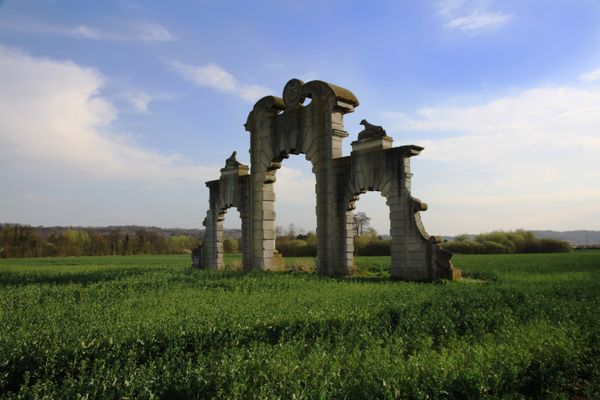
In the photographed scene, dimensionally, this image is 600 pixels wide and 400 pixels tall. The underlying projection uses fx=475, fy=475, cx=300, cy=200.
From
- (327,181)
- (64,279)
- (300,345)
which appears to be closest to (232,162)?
(327,181)

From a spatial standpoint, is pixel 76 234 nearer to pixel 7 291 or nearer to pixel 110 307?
pixel 7 291

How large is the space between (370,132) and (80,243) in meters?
56.8

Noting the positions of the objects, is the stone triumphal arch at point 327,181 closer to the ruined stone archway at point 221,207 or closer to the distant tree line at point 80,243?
the ruined stone archway at point 221,207

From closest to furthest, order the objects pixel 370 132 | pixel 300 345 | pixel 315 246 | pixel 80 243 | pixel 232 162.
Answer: pixel 300 345
pixel 370 132
pixel 232 162
pixel 315 246
pixel 80 243

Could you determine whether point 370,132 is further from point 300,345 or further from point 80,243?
point 80,243

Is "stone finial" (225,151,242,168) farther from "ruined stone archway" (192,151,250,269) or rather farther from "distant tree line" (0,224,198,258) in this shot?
"distant tree line" (0,224,198,258)

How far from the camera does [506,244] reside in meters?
48.7

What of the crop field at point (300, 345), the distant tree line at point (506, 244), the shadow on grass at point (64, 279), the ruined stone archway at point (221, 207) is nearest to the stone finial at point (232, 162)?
the ruined stone archway at point (221, 207)

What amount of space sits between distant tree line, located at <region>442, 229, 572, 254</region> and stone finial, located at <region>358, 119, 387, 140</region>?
31.5 m

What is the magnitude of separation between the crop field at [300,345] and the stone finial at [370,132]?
7.35m

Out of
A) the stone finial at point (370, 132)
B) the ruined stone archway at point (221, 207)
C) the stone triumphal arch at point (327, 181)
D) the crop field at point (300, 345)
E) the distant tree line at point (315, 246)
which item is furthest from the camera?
the distant tree line at point (315, 246)

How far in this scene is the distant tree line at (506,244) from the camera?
4738cm

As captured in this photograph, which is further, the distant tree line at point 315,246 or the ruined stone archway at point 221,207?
the distant tree line at point 315,246

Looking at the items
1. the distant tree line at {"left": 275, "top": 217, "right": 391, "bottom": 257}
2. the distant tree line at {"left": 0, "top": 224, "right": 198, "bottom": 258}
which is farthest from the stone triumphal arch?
the distant tree line at {"left": 0, "top": 224, "right": 198, "bottom": 258}
